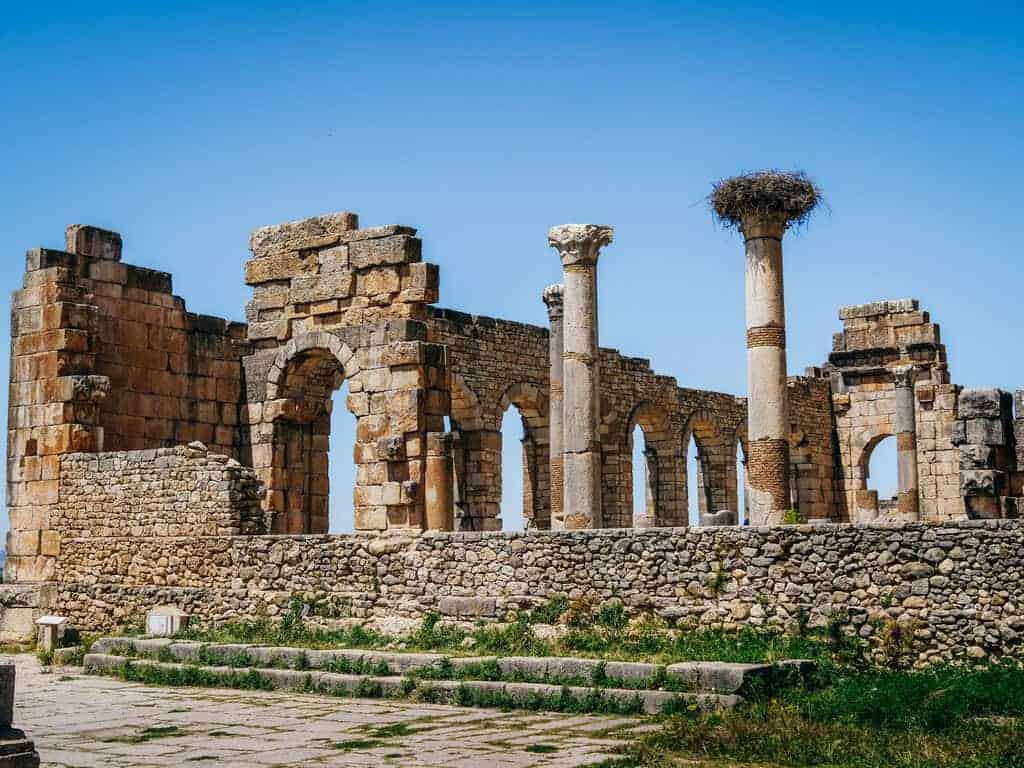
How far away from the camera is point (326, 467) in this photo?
2103 cm

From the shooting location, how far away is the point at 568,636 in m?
13.1

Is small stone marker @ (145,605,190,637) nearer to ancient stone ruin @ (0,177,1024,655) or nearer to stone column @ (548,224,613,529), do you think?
ancient stone ruin @ (0,177,1024,655)

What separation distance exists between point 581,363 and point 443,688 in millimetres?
9162

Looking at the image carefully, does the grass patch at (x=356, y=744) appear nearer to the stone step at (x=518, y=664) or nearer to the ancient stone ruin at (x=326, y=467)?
the stone step at (x=518, y=664)

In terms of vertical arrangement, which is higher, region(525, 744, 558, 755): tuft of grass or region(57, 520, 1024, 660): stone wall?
region(57, 520, 1024, 660): stone wall

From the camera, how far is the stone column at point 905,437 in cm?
2914

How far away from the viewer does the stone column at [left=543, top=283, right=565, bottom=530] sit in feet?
77.5

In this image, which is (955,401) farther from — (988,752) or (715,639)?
(988,752)

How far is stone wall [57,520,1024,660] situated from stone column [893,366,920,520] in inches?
665

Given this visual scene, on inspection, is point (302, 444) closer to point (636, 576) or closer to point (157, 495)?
point (157, 495)

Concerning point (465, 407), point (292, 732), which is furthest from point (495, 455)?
point (292, 732)

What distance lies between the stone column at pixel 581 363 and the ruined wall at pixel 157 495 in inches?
202


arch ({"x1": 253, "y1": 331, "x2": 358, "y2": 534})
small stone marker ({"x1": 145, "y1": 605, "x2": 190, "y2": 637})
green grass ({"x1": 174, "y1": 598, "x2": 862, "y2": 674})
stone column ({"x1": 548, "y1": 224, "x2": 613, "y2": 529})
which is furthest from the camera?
arch ({"x1": 253, "y1": 331, "x2": 358, "y2": 534})

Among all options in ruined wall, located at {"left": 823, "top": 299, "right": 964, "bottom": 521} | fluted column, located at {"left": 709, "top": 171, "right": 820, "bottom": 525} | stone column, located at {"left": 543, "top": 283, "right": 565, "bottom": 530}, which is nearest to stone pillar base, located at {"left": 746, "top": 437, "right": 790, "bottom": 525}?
fluted column, located at {"left": 709, "top": 171, "right": 820, "bottom": 525}
